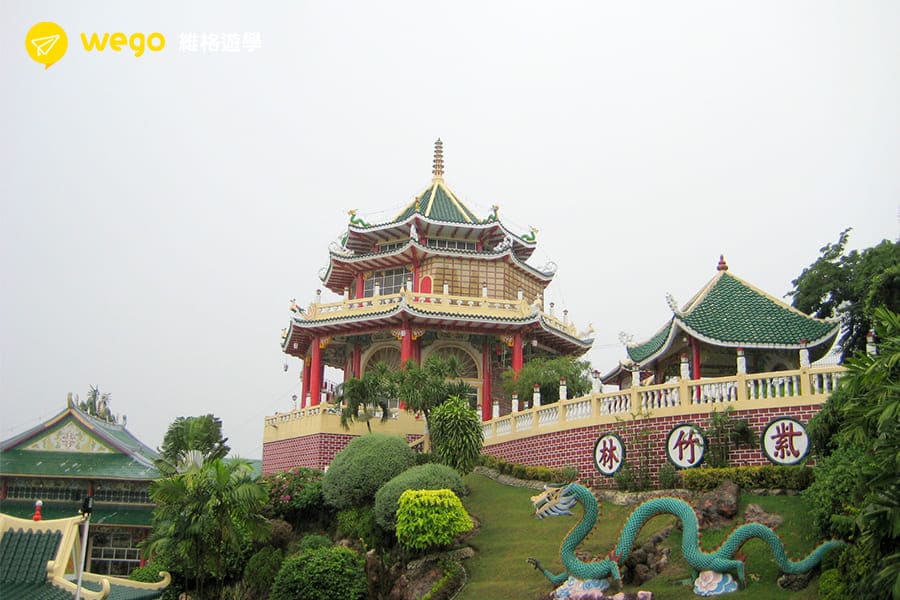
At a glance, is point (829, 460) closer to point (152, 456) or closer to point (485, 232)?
point (485, 232)

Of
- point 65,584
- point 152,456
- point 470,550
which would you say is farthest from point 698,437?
point 152,456

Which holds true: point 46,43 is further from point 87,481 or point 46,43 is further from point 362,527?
point 87,481

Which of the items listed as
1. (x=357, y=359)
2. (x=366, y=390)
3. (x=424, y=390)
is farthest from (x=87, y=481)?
(x=424, y=390)

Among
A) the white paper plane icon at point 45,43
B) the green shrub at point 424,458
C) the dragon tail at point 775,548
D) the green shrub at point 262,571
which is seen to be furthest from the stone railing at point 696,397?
the white paper plane icon at point 45,43

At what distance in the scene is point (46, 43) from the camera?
52.1 feet

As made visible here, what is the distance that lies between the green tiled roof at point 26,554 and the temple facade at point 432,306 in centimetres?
1681

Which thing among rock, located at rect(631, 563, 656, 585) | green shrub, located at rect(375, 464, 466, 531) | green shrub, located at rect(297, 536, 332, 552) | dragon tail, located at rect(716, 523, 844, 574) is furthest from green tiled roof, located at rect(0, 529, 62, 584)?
dragon tail, located at rect(716, 523, 844, 574)

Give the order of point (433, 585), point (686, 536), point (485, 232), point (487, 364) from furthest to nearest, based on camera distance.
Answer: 1. point (485, 232)
2. point (487, 364)
3. point (433, 585)
4. point (686, 536)

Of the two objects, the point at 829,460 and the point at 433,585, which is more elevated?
the point at 829,460

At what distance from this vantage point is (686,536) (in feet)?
53.4

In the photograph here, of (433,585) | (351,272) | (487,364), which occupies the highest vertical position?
(351,272)

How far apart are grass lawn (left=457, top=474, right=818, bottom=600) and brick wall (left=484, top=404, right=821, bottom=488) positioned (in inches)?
51.3

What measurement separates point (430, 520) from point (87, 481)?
69.3ft

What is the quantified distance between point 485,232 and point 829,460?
24288 mm
